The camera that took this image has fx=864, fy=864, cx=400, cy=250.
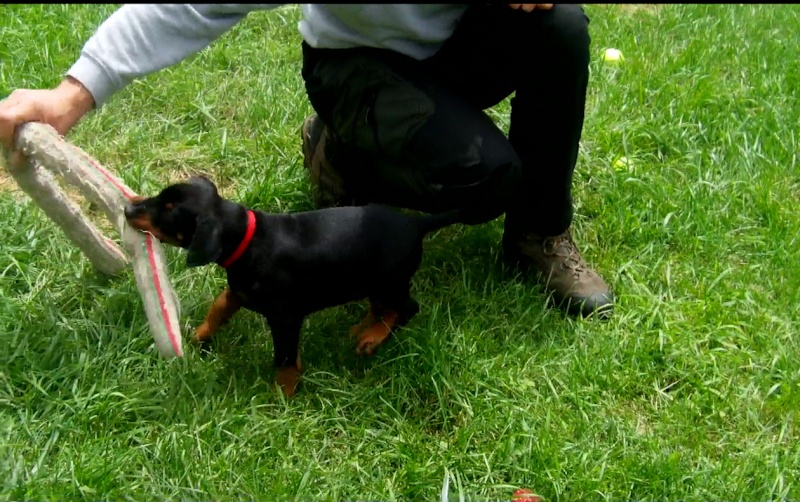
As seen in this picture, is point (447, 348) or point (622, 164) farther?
point (622, 164)

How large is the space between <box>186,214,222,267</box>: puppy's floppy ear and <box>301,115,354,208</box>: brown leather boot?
0.92 m

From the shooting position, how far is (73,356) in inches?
110

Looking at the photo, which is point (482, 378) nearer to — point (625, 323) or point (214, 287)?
point (625, 323)

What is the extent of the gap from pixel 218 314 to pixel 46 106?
85 centimetres

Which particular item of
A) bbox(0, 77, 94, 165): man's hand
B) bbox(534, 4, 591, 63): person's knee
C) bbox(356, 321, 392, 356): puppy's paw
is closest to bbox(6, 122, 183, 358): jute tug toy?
bbox(0, 77, 94, 165): man's hand

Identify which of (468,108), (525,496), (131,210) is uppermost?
(468,108)

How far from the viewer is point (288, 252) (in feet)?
8.80

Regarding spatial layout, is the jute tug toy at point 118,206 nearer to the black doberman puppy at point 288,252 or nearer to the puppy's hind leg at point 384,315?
the black doberman puppy at point 288,252

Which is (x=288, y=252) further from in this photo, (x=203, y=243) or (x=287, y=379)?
(x=287, y=379)

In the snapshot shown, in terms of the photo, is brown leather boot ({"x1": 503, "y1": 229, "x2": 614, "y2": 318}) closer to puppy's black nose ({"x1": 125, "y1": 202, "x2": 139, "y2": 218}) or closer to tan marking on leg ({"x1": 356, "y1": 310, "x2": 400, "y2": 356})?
tan marking on leg ({"x1": 356, "y1": 310, "x2": 400, "y2": 356})

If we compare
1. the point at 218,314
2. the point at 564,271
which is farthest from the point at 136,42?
→ the point at 564,271

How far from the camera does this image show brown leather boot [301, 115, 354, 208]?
11.1ft

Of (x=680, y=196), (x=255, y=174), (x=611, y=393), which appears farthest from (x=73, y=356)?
(x=680, y=196)

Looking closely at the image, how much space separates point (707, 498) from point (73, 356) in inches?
79.1
